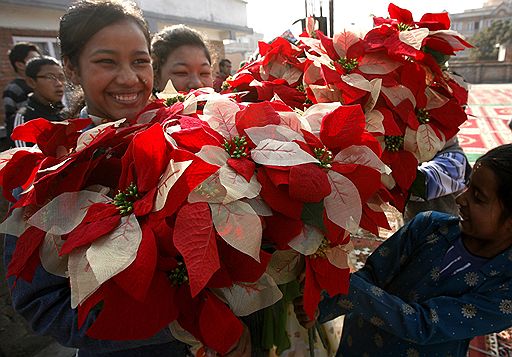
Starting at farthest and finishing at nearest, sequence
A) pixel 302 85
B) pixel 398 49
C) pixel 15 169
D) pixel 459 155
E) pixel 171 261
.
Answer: pixel 459 155 < pixel 302 85 < pixel 398 49 < pixel 15 169 < pixel 171 261

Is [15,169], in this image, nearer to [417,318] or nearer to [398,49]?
[398,49]

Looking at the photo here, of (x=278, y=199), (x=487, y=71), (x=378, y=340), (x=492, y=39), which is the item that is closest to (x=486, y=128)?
(x=378, y=340)

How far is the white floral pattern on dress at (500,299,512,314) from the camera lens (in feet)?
2.58

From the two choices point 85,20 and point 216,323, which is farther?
point 85,20

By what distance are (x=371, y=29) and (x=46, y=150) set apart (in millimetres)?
722

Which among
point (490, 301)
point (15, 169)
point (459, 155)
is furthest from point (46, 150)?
point (459, 155)

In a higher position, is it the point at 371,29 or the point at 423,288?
the point at 371,29

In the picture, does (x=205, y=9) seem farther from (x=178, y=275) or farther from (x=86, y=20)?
(x=178, y=275)

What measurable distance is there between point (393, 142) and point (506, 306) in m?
0.47

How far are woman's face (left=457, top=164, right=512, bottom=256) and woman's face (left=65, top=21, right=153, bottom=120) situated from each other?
0.85 meters

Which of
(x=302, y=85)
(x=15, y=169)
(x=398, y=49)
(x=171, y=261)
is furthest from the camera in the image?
(x=302, y=85)

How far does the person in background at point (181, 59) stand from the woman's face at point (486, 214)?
0.97 meters

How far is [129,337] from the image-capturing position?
435 mm

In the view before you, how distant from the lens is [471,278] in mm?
853
